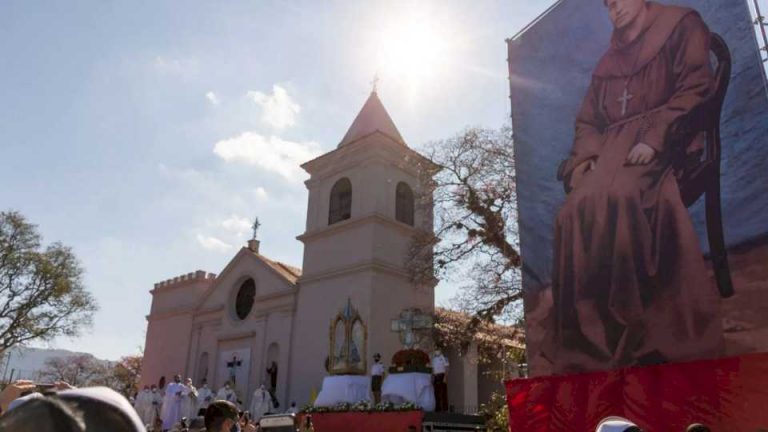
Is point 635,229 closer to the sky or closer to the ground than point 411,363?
closer to the sky

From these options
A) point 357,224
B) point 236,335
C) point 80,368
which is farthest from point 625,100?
point 80,368

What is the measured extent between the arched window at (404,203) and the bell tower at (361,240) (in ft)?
0.13

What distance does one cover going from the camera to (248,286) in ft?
86.4

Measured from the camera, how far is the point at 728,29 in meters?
9.49

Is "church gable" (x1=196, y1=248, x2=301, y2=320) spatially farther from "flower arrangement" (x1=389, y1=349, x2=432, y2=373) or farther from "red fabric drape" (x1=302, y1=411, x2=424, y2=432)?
"red fabric drape" (x1=302, y1=411, x2=424, y2=432)

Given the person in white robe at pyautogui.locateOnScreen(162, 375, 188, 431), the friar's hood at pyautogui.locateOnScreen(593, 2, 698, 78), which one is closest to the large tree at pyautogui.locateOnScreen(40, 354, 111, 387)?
the person in white robe at pyautogui.locateOnScreen(162, 375, 188, 431)

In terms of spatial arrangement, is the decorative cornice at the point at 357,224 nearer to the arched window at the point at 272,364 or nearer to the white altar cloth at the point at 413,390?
the arched window at the point at 272,364

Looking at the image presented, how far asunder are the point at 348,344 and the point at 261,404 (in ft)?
12.8

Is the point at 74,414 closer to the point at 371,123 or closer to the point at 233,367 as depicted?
the point at 371,123

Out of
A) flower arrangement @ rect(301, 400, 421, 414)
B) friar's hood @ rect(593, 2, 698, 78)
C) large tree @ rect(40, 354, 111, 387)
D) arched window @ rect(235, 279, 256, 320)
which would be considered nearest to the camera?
friar's hood @ rect(593, 2, 698, 78)

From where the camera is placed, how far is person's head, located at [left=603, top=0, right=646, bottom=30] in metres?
11.0

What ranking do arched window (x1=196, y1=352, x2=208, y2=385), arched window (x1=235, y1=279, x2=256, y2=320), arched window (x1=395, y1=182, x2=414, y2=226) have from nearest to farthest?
1. arched window (x1=395, y1=182, x2=414, y2=226)
2. arched window (x1=235, y1=279, x2=256, y2=320)
3. arched window (x1=196, y1=352, x2=208, y2=385)

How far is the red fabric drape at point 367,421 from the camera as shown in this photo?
12711 millimetres

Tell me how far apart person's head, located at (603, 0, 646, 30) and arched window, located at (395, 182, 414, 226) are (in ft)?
43.2
